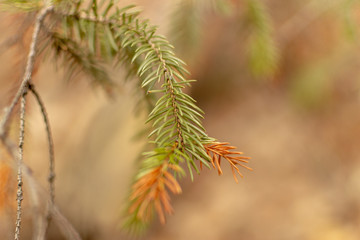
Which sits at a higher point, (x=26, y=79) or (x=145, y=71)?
(x=145, y=71)

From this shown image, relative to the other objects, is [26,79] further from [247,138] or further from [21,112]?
[247,138]

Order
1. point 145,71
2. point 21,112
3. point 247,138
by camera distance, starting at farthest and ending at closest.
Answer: point 247,138
point 145,71
point 21,112

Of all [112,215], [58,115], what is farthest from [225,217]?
[58,115]

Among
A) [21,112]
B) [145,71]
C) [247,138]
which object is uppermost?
[247,138]

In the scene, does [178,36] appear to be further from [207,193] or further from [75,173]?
[207,193]

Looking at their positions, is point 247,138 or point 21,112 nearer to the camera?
point 21,112

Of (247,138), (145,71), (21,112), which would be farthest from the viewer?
(247,138)

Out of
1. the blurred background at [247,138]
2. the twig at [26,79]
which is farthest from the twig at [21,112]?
the blurred background at [247,138]

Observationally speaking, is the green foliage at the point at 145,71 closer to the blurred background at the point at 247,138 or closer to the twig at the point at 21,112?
the twig at the point at 21,112

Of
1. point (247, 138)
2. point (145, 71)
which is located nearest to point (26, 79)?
point (145, 71)
